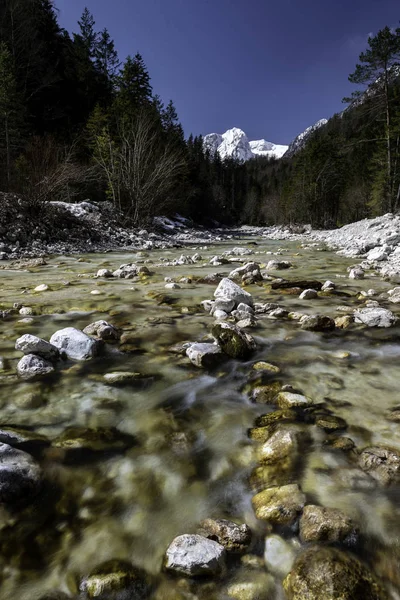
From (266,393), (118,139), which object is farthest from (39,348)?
(118,139)

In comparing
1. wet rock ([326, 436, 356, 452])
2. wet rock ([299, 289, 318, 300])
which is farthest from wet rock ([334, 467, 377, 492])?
wet rock ([299, 289, 318, 300])

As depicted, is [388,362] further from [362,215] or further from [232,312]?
[362,215]

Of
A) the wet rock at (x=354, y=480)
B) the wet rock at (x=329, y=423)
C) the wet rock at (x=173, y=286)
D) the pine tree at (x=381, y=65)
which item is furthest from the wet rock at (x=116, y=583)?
the pine tree at (x=381, y=65)

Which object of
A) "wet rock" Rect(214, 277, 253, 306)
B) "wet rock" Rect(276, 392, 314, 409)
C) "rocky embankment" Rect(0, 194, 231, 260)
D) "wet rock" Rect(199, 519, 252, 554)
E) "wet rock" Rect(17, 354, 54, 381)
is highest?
"rocky embankment" Rect(0, 194, 231, 260)

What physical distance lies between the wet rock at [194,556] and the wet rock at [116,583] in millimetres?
99

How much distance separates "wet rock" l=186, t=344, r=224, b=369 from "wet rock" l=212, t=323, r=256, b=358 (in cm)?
8

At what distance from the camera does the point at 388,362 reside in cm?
281

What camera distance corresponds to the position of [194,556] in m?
A: 1.19

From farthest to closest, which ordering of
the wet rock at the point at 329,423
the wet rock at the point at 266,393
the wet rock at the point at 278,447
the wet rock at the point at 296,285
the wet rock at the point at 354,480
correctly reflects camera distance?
the wet rock at the point at 296,285
the wet rock at the point at 266,393
the wet rock at the point at 329,423
the wet rock at the point at 278,447
the wet rock at the point at 354,480

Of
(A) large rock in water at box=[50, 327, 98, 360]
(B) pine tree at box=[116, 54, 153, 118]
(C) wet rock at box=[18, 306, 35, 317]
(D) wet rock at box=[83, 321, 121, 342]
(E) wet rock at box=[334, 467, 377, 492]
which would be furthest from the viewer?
(B) pine tree at box=[116, 54, 153, 118]

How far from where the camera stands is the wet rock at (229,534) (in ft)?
4.17

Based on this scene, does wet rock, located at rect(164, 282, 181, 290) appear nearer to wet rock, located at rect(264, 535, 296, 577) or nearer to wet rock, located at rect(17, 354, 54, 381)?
wet rock, located at rect(17, 354, 54, 381)

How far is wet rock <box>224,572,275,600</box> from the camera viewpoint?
1.12 metres

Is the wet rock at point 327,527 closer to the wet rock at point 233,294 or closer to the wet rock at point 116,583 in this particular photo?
the wet rock at point 116,583
